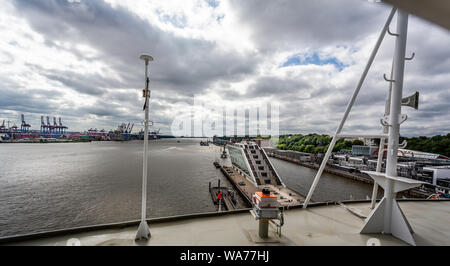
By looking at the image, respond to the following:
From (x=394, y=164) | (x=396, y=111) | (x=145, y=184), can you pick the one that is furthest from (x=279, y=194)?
(x=145, y=184)

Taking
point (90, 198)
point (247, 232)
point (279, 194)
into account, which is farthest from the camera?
point (90, 198)

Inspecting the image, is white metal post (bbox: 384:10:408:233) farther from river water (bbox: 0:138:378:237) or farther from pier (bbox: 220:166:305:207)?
river water (bbox: 0:138:378:237)

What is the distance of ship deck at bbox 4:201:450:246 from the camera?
3.46 metres

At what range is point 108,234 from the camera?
3.70m

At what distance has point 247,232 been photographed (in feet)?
12.6

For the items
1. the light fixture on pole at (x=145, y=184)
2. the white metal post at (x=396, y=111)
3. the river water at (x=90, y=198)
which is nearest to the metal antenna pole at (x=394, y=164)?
the white metal post at (x=396, y=111)

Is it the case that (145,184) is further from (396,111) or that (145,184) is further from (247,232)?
(396,111)

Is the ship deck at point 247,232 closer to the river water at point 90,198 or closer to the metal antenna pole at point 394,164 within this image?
the metal antenna pole at point 394,164

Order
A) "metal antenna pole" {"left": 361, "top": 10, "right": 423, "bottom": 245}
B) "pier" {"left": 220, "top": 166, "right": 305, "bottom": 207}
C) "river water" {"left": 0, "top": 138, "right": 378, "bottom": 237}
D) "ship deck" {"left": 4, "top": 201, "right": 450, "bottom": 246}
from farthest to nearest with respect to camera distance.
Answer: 1. "pier" {"left": 220, "top": 166, "right": 305, "bottom": 207}
2. "river water" {"left": 0, "top": 138, "right": 378, "bottom": 237}
3. "metal antenna pole" {"left": 361, "top": 10, "right": 423, "bottom": 245}
4. "ship deck" {"left": 4, "top": 201, "right": 450, "bottom": 246}

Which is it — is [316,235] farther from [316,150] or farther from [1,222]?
[316,150]

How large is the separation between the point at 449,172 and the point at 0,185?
188 feet

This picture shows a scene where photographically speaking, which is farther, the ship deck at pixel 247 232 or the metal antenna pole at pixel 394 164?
the metal antenna pole at pixel 394 164

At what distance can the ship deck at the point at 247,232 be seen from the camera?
3465mm

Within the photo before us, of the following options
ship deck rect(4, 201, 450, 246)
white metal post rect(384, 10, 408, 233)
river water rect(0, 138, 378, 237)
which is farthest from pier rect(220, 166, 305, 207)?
white metal post rect(384, 10, 408, 233)
